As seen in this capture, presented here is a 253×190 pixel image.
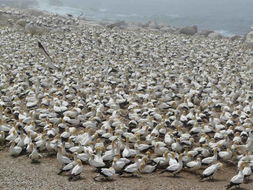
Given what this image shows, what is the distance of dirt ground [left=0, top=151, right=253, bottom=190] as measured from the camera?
11.6m

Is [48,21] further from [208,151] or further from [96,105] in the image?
[208,151]

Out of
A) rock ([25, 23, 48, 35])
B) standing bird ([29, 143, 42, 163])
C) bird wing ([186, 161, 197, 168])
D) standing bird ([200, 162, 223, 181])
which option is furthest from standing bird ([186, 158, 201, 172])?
rock ([25, 23, 48, 35])

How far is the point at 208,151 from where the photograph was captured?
44.2 ft

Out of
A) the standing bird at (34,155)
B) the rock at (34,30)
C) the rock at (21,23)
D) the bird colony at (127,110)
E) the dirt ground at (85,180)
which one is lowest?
the dirt ground at (85,180)

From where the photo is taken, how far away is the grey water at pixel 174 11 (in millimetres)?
71250

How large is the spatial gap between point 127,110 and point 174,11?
74287mm

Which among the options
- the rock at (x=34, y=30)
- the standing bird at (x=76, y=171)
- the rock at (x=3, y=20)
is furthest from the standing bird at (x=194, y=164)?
the rock at (x=3, y=20)

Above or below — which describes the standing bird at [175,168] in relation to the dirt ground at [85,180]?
above

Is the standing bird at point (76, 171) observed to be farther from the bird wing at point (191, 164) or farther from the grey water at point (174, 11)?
the grey water at point (174, 11)

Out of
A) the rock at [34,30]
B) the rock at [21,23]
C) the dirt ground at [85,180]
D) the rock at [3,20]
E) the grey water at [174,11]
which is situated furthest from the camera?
the grey water at [174,11]

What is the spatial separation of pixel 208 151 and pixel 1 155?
6123mm

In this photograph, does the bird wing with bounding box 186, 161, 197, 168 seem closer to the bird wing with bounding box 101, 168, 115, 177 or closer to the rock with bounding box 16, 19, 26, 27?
the bird wing with bounding box 101, 168, 115, 177

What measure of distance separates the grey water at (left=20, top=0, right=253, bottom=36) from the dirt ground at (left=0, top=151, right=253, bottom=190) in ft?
168

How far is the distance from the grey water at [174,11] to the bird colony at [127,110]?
3917 centimetres
